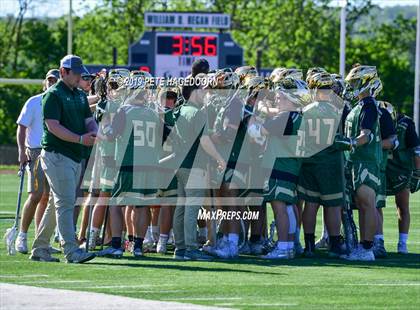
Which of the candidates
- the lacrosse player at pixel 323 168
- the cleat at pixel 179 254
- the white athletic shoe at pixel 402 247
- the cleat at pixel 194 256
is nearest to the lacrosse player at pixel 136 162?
the cleat at pixel 179 254

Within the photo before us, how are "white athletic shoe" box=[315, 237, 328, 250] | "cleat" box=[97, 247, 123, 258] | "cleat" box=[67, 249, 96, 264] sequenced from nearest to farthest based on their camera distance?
"cleat" box=[67, 249, 96, 264] → "cleat" box=[97, 247, 123, 258] → "white athletic shoe" box=[315, 237, 328, 250]

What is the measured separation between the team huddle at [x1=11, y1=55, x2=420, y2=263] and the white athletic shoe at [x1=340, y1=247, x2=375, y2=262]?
0.01m

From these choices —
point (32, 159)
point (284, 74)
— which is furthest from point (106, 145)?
point (284, 74)

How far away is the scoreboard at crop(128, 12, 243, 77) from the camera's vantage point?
35656mm

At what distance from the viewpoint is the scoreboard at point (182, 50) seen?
35.7 m

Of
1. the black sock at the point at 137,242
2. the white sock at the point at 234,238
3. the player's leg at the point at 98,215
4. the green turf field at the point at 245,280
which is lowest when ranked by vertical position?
the green turf field at the point at 245,280

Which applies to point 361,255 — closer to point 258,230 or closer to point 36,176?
point 258,230

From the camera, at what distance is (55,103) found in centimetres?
1205

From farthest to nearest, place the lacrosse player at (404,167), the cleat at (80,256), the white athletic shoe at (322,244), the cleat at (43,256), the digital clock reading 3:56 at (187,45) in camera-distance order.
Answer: the digital clock reading 3:56 at (187,45) < the white athletic shoe at (322,244) < the lacrosse player at (404,167) < the cleat at (43,256) < the cleat at (80,256)

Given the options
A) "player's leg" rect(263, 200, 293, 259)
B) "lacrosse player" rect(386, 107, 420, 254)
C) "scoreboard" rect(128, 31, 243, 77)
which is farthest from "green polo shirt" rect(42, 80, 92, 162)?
"scoreboard" rect(128, 31, 243, 77)

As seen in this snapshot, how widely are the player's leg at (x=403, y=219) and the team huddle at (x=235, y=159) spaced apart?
424 mm

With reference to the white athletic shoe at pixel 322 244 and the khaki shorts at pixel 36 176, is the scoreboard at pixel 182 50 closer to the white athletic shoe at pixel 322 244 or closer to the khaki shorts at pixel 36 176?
the white athletic shoe at pixel 322 244

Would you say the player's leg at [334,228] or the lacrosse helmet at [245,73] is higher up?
the lacrosse helmet at [245,73]

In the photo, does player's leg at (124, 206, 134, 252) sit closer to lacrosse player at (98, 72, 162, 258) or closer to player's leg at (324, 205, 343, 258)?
lacrosse player at (98, 72, 162, 258)
